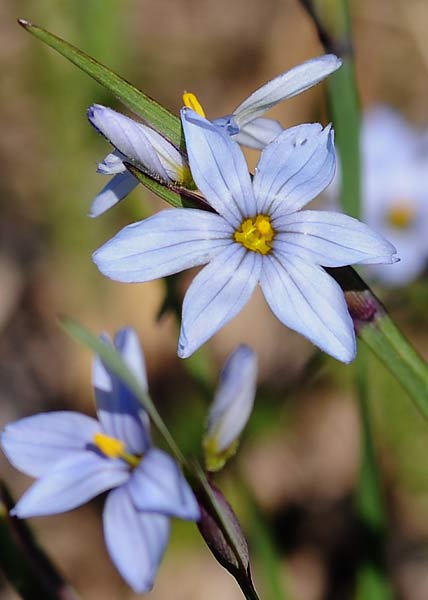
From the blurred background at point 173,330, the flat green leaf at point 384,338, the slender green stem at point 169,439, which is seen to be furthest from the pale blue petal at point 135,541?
the blurred background at point 173,330

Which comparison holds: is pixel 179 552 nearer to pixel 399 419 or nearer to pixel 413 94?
pixel 399 419

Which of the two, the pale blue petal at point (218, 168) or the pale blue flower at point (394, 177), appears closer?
the pale blue petal at point (218, 168)

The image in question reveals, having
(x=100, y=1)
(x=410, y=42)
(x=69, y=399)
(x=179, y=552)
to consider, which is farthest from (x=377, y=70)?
(x=179, y=552)

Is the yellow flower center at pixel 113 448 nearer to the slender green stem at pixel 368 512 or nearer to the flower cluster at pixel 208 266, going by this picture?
the flower cluster at pixel 208 266

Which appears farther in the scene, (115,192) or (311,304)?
(115,192)

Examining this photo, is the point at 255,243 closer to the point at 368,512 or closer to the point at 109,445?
the point at 109,445

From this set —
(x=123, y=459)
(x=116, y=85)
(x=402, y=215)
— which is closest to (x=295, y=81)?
(x=116, y=85)
